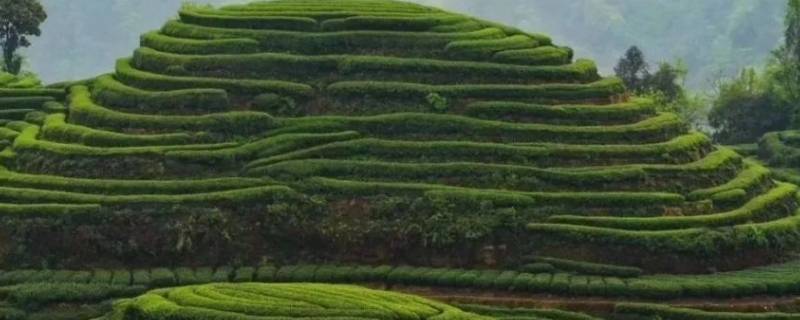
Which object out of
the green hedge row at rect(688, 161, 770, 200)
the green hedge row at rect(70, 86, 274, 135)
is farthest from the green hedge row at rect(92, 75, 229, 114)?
the green hedge row at rect(688, 161, 770, 200)

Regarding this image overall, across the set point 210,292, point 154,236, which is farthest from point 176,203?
point 210,292

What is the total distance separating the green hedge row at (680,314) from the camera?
3841 centimetres

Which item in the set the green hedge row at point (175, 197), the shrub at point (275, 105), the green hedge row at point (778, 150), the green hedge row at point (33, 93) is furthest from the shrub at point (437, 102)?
the green hedge row at point (778, 150)

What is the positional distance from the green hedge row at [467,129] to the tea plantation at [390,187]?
6cm

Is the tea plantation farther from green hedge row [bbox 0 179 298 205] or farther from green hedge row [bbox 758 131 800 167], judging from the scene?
green hedge row [bbox 758 131 800 167]

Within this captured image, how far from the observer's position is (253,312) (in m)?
30.6

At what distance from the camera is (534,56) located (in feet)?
166

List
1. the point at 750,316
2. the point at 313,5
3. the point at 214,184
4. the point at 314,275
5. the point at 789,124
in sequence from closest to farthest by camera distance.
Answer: the point at 750,316
the point at 314,275
the point at 214,184
the point at 313,5
the point at 789,124

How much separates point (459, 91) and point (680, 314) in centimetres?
1231

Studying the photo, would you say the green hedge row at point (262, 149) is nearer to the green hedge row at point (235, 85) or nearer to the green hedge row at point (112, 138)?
the green hedge row at point (112, 138)

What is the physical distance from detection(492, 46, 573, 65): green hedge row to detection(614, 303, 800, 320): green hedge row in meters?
13.1

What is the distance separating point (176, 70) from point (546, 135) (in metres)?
11.7

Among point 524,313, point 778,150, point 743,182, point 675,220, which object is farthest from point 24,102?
point 778,150

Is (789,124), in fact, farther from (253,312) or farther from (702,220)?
(253,312)
